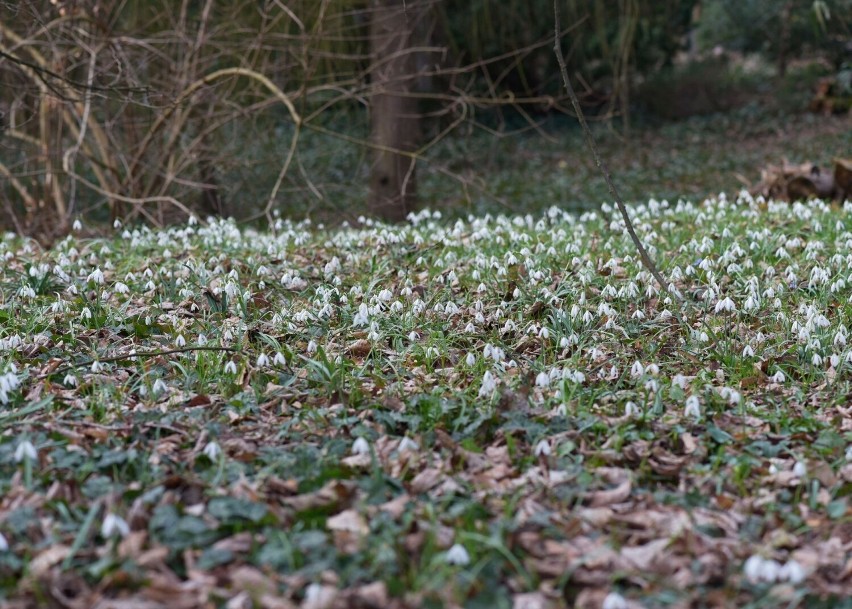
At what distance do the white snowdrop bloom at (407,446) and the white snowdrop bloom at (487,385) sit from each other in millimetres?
496

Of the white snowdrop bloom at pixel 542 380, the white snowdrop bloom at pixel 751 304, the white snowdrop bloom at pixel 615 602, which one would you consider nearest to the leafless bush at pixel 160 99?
the white snowdrop bloom at pixel 751 304

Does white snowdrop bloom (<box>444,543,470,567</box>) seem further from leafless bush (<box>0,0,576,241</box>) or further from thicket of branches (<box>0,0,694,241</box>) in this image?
leafless bush (<box>0,0,576,241</box>)

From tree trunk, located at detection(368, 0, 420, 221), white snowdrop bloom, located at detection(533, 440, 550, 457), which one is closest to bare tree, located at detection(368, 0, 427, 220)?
tree trunk, located at detection(368, 0, 420, 221)

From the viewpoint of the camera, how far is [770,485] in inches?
119

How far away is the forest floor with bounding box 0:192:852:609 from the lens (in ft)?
7.75

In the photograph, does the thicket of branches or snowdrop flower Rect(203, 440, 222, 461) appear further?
the thicket of branches

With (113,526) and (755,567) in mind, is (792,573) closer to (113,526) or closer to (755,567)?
(755,567)

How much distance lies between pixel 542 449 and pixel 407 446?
1.44 feet

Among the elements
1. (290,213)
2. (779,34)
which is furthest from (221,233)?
(779,34)

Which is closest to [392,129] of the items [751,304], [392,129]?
[392,129]

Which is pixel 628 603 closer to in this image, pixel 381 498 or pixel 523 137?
pixel 381 498

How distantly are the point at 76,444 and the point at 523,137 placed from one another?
17570 millimetres

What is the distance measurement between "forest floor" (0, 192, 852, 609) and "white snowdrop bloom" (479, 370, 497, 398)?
1 centimetres

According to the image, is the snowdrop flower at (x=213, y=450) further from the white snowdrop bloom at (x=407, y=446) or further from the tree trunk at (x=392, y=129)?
the tree trunk at (x=392, y=129)
